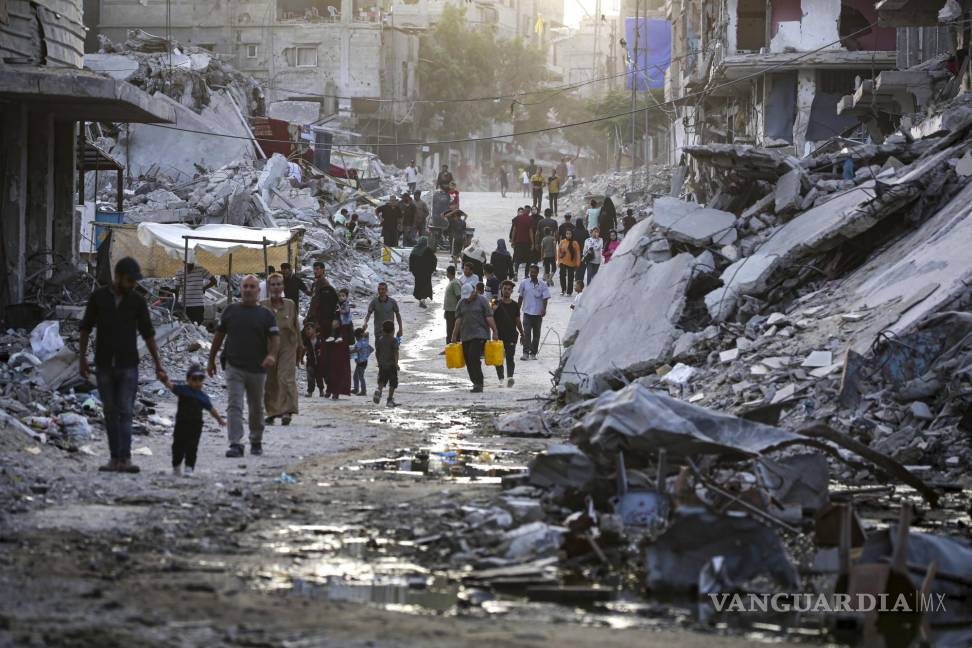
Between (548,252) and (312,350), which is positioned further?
(548,252)

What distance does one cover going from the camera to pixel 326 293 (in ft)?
56.9

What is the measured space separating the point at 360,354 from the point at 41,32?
19.5 ft

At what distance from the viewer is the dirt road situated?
541cm

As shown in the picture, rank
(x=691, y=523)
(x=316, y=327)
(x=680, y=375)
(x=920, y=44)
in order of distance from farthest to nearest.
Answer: (x=920, y=44) → (x=316, y=327) → (x=680, y=375) → (x=691, y=523)

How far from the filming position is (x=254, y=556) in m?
6.89

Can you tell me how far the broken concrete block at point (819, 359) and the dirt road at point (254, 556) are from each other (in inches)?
109

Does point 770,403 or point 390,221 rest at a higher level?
point 390,221

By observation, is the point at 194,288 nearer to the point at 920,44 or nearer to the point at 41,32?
the point at 41,32

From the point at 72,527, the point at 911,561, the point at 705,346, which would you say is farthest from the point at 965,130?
the point at 72,527

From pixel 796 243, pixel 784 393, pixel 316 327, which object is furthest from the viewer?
pixel 316 327

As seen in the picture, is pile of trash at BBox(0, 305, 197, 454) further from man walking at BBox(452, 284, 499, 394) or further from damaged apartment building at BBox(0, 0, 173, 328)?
man walking at BBox(452, 284, 499, 394)

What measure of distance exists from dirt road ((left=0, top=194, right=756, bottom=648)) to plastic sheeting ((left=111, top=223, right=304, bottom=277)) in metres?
11.2

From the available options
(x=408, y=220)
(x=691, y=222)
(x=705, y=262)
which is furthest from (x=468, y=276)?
(x=408, y=220)

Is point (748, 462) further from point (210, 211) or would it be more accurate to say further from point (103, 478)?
point (210, 211)
